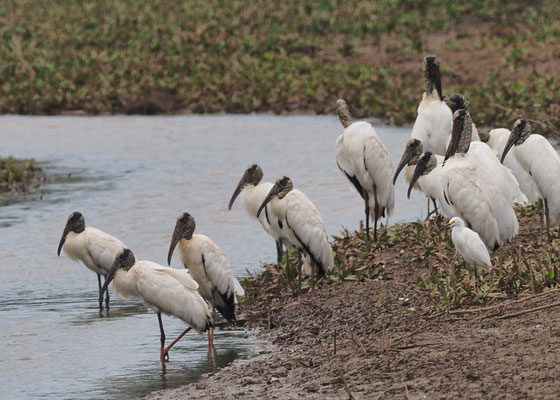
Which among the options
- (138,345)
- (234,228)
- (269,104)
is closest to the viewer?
(138,345)

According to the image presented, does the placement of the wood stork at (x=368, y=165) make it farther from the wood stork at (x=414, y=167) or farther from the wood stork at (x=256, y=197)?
the wood stork at (x=256, y=197)

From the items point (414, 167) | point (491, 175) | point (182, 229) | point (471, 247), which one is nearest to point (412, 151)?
point (414, 167)

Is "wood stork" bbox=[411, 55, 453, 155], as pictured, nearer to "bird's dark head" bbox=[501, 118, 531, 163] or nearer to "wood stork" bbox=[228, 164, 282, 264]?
"bird's dark head" bbox=[501, 118, 531, 163]

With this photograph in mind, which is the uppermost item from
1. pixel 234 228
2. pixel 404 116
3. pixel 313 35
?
pixel 313 35

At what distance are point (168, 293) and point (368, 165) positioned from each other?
3.03 metres

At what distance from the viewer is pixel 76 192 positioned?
15.0 meters

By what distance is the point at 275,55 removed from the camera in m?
24.4

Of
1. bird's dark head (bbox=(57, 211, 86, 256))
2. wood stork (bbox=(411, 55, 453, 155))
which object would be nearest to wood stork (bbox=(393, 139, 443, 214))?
wood stork (bbox=(411, 55, 453, 155))

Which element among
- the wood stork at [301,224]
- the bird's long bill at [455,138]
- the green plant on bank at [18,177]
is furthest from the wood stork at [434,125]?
the green plant on bank at [18,177]

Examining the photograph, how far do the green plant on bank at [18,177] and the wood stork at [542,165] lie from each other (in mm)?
7944

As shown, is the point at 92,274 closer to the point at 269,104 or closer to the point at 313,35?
the point at 269,104

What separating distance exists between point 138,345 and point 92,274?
8.90ft

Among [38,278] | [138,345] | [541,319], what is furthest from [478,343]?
[38,278]

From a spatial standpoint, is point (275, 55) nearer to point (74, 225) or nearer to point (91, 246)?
point (74, 225)
